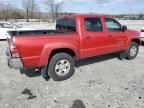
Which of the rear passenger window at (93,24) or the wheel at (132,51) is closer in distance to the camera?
the rear passenger window at (93,24)

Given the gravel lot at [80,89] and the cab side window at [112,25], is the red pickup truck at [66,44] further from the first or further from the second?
the gravel lot at [80,89]

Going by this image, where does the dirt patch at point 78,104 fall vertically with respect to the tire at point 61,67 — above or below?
below

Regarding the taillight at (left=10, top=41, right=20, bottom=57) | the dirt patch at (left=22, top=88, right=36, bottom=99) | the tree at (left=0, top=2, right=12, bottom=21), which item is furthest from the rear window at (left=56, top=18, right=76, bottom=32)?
the tree at (left=0, top=2, right=12, bottom=21)

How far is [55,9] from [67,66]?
5179cm

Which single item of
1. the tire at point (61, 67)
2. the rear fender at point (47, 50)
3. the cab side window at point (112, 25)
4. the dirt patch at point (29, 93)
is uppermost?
the cab side window at point (112, 25)

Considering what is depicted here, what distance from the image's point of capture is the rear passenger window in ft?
19.2

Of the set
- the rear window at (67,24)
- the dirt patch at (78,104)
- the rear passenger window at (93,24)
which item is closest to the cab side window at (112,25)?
the rear passenger window at (93,24)

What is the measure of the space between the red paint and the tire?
248 mm

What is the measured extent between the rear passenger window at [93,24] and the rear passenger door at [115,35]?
13.3 inches

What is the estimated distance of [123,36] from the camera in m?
7.07

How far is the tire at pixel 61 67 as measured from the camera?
17.0ft

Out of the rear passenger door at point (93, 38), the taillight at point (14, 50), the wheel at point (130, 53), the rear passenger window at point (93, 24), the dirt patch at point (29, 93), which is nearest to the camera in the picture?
the dirt patch at point (29, 93)

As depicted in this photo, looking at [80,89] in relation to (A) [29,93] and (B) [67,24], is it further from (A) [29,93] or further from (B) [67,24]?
(B) [67,24]

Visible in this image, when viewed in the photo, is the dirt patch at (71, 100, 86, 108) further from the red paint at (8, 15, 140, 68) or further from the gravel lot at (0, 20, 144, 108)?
the red paint at (8, 15, 140, 68)
